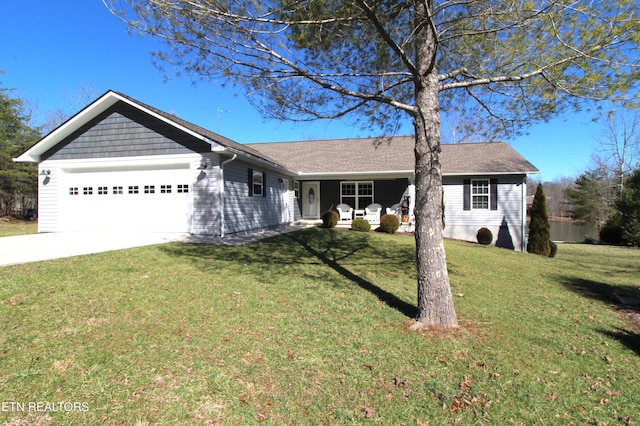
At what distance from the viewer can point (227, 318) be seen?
4.50m

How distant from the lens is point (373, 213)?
16.6 metres

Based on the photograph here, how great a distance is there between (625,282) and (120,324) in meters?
10.7

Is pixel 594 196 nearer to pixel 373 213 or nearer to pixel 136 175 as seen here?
pixel 373 213

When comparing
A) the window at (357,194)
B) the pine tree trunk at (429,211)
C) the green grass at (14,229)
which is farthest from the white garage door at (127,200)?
the pine tree trunk at (429,211)

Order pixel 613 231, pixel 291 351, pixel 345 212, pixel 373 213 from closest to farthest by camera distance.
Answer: pixel 291 351 → pixel 373 213 → pixel 345 212 → pixel 613 231

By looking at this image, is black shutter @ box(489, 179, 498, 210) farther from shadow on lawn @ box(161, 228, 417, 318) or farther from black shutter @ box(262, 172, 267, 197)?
black shutter @ box(262, 172, 267, 197)

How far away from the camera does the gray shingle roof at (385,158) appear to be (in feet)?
54.1

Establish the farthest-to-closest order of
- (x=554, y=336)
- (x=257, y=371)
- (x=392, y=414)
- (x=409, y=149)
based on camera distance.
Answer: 1. (x=409, y=149)
2. (x=554, y=336)
3. (x=257, y=371)
4. (x=392, y=414)

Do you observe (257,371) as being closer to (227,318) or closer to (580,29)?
(227,318)

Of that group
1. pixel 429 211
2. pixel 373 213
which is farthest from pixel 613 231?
pixel 429 211

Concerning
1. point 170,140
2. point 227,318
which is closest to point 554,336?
point 227,318

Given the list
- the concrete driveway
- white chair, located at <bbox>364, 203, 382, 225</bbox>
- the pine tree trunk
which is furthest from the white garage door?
the pine tree trunk

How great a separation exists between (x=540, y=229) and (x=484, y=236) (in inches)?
96.1

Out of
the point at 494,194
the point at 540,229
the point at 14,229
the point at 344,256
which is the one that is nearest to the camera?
the point at 344,256
